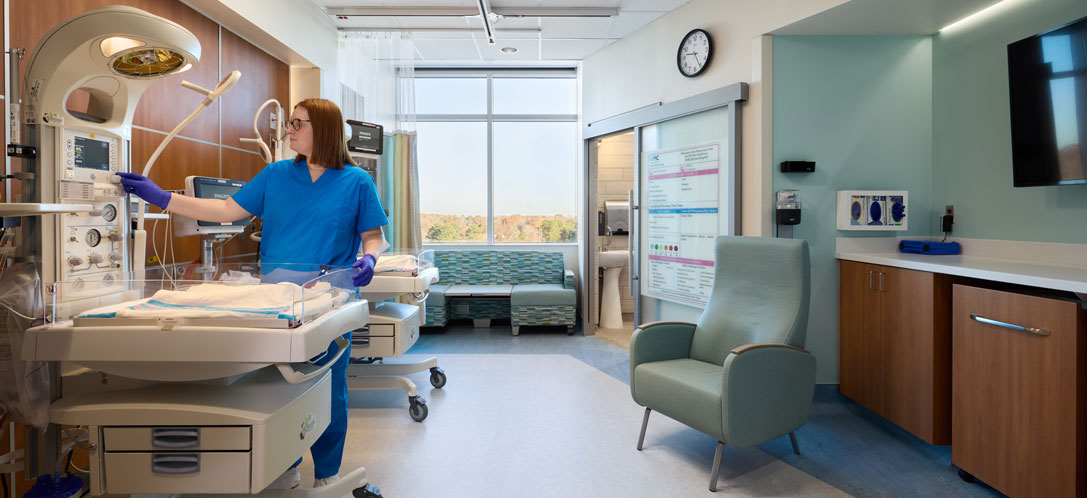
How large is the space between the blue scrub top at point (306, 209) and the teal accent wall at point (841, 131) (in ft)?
8.25

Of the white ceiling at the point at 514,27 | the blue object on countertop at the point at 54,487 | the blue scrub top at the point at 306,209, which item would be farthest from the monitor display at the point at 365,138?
the blue object on countertop at the point at 54,487

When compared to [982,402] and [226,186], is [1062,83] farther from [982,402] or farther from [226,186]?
[226,186]

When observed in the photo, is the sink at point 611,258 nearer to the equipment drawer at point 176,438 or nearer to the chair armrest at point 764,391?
the chair armrest at point 764,391

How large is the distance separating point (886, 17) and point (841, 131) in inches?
25.3

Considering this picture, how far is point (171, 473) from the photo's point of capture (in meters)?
1.35

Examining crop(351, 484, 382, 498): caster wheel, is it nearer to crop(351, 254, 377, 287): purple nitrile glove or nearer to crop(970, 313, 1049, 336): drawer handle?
crop(351, 254, 377, 287): purple nitrile glove

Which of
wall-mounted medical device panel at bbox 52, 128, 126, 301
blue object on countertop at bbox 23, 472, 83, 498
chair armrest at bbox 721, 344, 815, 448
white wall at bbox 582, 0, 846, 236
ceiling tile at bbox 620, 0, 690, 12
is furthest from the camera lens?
ceiling tile at bbox 620, 0, 690, 12

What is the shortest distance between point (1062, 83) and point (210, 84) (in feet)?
14.4

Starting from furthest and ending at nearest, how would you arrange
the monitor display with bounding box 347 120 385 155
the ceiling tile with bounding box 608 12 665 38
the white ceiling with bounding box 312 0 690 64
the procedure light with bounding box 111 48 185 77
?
the ceiling tile with bounding box 608 12 665 38
the white ceiling with bounding box 312 0 690 64
the monitor display with bounding box 347 120 385 155
the procedure light with bounding box 111 48 185 77

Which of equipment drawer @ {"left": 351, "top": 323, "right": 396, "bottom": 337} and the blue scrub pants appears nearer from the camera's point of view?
the blue scrub pants

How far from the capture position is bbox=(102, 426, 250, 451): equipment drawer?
52.3 inches

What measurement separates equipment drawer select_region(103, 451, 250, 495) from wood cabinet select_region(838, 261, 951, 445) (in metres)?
2.82

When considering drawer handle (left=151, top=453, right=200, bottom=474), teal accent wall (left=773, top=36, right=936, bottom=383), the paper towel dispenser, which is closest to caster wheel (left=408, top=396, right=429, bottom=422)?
drawer handle (left=151, top=453, right=200, bottom=474)

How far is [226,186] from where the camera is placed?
2.75 meters
